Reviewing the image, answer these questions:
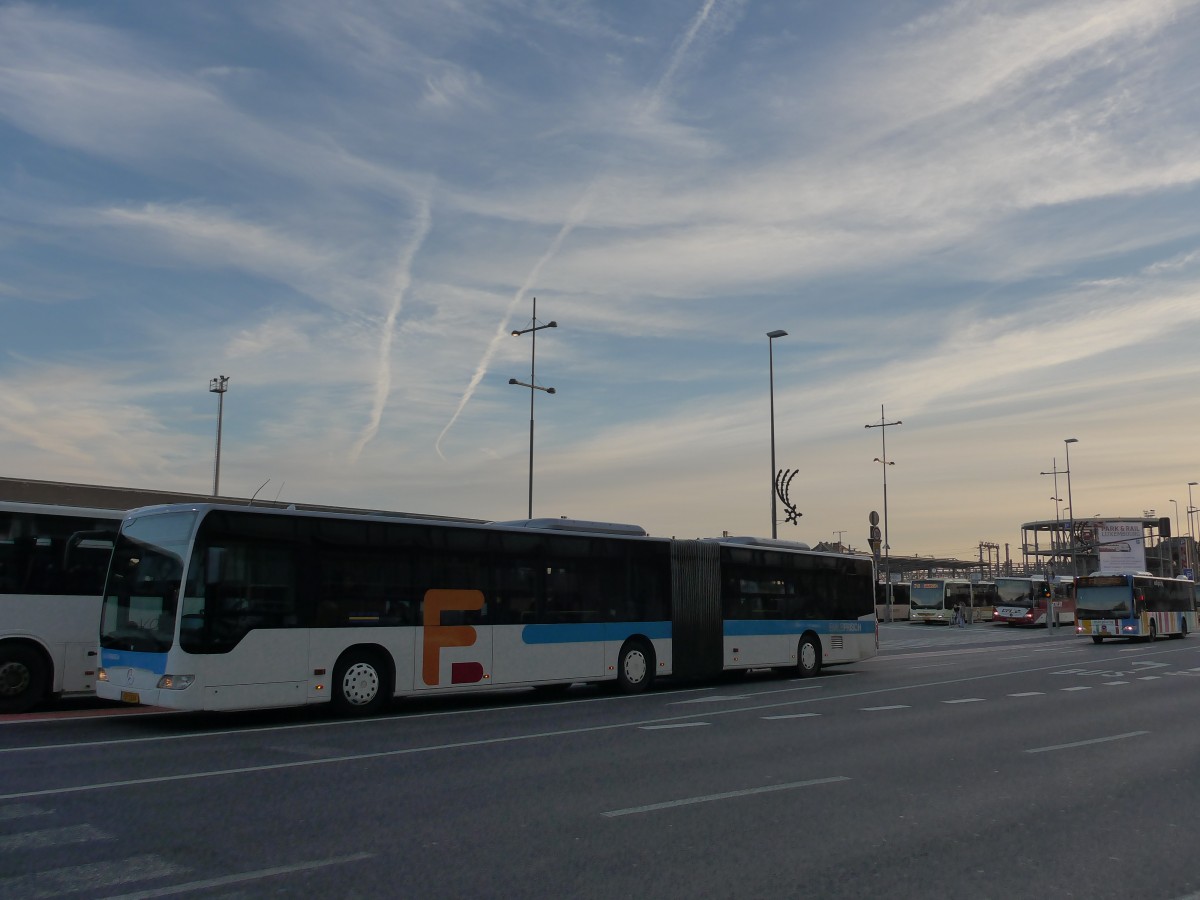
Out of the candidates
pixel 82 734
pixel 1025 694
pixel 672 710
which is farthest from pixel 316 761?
pixel 1025 694

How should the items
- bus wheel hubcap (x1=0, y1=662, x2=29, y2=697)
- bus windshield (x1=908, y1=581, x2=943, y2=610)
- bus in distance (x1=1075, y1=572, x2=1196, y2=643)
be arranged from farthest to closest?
bus windshield (x1=908, y1=581, x2=943, y2=610) < bus in distance (x1=1075, y1=572, x2=1196, y2=643) < bus wheel hubcap (x1=0, y1=662, x2=29, y2=697)

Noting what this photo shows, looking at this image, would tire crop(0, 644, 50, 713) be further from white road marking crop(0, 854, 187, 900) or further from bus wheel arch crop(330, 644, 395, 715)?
white road marking crop(0, 854, 187, 900)

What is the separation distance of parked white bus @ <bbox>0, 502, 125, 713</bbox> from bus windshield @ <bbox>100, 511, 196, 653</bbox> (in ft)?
4.26

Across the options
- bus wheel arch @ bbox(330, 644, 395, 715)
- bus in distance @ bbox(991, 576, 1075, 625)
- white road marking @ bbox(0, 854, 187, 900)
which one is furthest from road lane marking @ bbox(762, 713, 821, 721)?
bus in distance @ bbox(991, 576, 1075, 625)

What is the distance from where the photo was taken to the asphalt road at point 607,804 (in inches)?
243

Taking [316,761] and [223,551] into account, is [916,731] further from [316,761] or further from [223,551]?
[223,551]

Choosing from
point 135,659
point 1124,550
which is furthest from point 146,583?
point 1124,550

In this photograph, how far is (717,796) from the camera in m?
8.73

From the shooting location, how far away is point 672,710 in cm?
1611

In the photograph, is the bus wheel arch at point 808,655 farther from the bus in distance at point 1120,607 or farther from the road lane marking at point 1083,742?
the bus in distance at point 1120,607

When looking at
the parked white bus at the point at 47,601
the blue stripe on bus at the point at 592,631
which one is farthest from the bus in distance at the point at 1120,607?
the parked white bus at the point at 47,601

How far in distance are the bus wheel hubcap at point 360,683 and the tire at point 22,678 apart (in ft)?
13.8

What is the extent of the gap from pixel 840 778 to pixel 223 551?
8.20m

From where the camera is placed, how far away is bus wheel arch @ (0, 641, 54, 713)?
1469 centimetres
